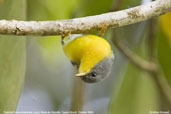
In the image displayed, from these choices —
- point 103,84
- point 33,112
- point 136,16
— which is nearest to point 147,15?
point 136,16

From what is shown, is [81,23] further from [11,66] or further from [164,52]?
[164,52]

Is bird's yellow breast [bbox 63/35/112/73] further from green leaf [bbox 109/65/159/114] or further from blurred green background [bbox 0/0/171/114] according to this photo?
green leaf [bbox 109/65/159/114]

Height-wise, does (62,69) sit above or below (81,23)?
above

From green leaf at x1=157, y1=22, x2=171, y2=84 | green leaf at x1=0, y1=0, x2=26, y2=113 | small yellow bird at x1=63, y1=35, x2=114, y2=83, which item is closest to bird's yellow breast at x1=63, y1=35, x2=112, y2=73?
small yellow bird at x1=63, y1=35, x2=114, y2=83

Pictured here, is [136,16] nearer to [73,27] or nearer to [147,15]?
[147,15]

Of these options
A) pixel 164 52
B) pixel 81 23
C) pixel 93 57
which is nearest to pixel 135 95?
pixel 164 52

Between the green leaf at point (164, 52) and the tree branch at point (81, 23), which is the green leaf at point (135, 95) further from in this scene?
the tree branch at point (81, 23)
